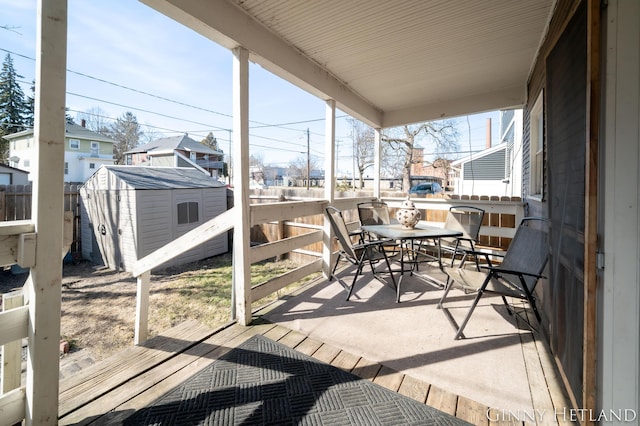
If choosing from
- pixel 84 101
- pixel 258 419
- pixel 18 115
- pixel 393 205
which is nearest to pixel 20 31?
pixel 18 115

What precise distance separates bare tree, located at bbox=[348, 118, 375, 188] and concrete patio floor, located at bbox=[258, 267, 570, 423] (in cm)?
1660

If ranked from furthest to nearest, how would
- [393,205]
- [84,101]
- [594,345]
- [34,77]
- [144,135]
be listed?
[144,135] → [84,101] → [393,205] → [34,77] → [594,345]

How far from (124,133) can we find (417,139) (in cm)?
1374

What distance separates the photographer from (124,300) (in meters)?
5.32

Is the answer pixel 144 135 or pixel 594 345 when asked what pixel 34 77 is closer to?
pixel 594 345

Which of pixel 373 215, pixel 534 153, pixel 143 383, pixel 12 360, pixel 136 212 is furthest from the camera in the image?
pixel 136 212

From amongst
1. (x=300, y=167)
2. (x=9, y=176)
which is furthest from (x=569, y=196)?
(x=300, y=167)

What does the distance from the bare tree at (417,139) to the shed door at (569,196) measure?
13167 mm

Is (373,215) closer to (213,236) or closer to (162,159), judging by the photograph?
(213,236)

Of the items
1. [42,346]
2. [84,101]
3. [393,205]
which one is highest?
[84,101]

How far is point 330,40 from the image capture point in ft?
9.23

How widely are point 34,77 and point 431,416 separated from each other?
7.95ft

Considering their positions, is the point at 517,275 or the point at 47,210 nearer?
the point at 47,210

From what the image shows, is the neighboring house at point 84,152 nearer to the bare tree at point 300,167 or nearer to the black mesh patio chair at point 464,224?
the black mesh patio chair at point 464,224
